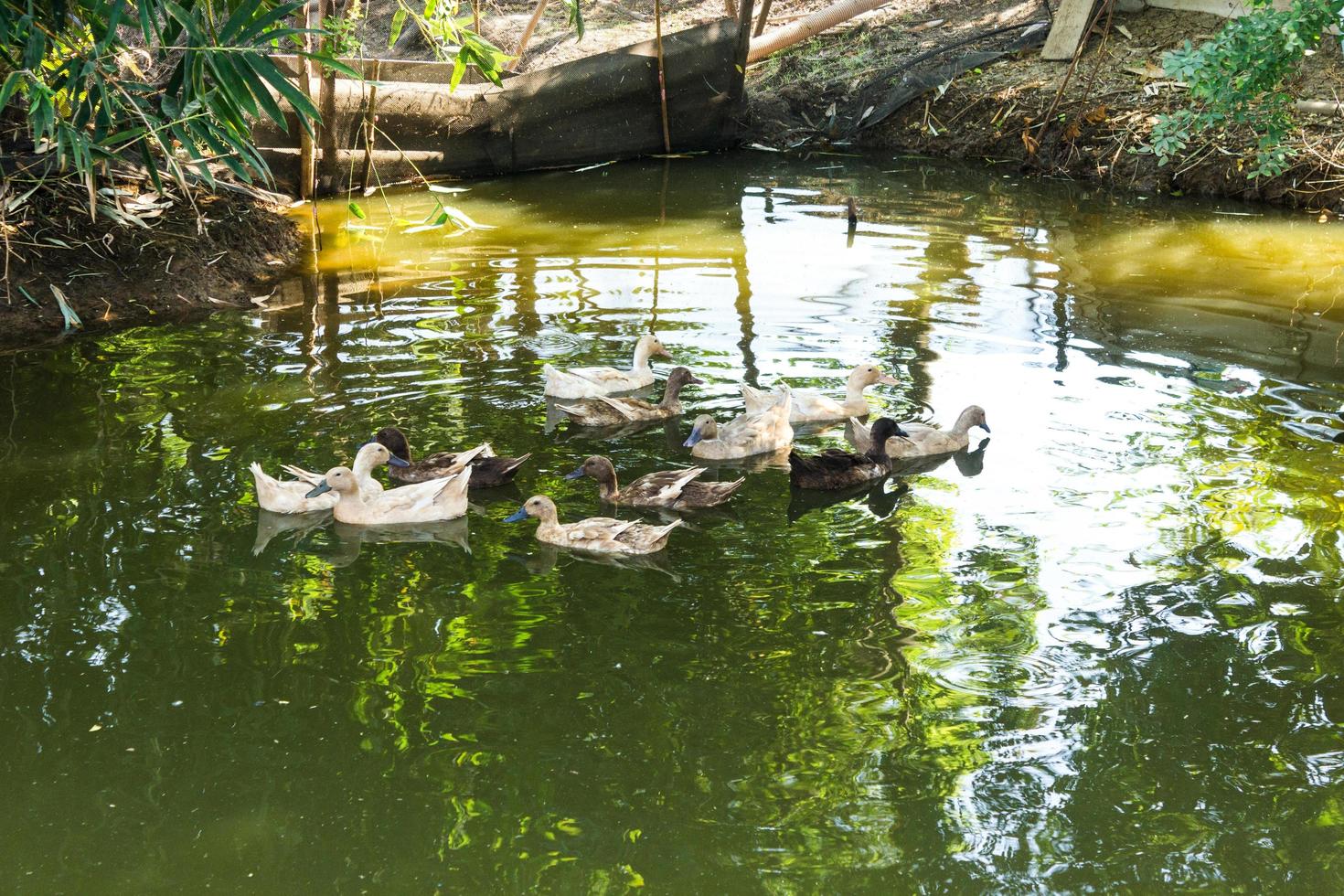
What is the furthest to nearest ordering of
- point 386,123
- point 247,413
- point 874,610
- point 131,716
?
point 386,123
point 247,413
point 874,610
point 131,716

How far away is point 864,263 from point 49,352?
7301 mm

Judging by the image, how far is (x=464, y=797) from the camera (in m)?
4.76

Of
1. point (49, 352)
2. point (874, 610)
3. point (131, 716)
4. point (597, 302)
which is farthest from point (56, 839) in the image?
point (597, 302)

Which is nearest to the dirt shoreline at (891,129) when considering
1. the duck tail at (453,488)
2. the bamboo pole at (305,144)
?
the bamboo pole at (305,144)

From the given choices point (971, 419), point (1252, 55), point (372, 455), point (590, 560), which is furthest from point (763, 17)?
point (590, 560)

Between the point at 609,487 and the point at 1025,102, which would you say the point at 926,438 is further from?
the point at 1025,102

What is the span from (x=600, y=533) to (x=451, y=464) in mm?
1225

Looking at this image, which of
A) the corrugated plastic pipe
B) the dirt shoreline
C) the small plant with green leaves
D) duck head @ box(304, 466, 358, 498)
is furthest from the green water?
the corrugated plastic pipe

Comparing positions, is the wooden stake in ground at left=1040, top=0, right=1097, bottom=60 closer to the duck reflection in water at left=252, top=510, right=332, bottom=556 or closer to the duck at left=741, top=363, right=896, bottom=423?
the duck at left=741, top=363, right=896, bottom=423

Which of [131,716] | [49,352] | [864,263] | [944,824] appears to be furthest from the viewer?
[864,263]

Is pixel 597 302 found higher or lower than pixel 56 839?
higher

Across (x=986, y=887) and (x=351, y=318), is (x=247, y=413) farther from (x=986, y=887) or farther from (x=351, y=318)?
(x=986, y=887)

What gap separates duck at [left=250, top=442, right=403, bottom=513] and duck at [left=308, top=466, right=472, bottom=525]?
0.07 metres

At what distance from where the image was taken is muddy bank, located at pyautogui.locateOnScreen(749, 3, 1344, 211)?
16.0 meters
